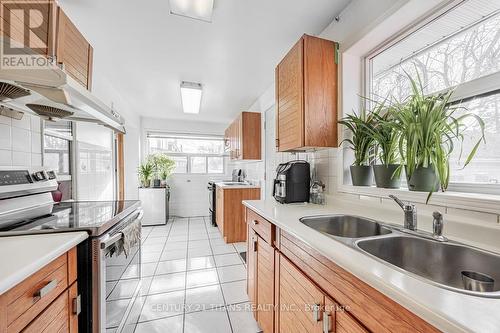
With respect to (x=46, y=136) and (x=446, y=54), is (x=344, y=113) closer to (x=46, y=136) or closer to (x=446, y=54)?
(x=446, y=54)

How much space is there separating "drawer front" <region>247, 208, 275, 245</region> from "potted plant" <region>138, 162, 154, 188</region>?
328cm

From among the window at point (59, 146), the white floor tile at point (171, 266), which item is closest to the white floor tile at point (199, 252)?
the white floor tile at point (171, 266)

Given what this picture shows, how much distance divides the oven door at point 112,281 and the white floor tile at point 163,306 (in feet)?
0.69

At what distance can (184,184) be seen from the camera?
507cm

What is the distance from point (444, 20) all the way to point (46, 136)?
2.92 m

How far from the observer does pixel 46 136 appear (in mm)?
1695

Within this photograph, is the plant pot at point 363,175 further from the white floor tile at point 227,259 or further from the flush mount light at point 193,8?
the white floor tile at point 227,259

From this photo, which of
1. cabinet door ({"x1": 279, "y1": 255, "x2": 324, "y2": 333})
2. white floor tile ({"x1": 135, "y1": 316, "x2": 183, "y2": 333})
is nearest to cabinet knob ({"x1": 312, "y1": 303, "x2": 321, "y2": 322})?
cabinet door ({"x1": 279, "y1": 255, "x2": 324, "y2": 333})

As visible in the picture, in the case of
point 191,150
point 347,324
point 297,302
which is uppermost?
point 191,150

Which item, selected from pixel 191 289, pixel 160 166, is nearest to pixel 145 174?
pixel 160 166

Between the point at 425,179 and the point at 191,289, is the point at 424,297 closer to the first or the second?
the point at 425,179

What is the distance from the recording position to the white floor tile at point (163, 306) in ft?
5.42

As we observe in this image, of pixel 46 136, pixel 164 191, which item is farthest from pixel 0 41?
pixel 164 191

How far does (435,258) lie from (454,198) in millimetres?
302
